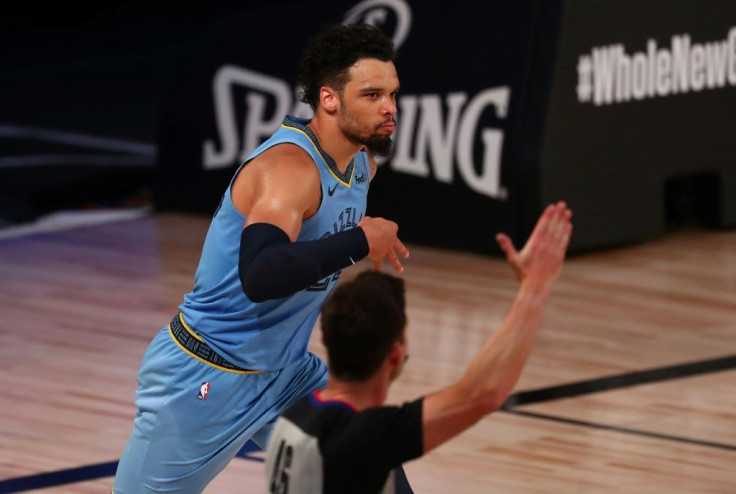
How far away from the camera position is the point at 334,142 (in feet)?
14.9

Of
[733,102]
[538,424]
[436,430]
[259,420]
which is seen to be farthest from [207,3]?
[436,430]

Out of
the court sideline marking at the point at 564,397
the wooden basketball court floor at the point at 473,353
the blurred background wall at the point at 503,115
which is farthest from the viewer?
the blurred background wall at the point at 503,115

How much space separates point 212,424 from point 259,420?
17 cm

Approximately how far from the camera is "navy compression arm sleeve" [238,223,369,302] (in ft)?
12.7

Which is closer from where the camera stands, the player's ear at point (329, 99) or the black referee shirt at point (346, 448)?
the black referee shirt at point (346, 448)

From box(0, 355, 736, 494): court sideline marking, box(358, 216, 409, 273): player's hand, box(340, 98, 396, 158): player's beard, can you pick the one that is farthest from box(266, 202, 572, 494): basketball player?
box(0, 355, 736, 494): court sideline marking

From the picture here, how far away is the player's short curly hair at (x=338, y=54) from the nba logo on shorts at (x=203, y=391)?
91cm

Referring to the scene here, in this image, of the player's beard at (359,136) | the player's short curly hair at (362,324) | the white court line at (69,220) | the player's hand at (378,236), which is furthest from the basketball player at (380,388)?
the white court line at (69,220)

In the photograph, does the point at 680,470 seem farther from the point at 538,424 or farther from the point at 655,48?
the point at 655,48

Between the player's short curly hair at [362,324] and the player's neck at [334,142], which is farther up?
the player's neck at [334,142]

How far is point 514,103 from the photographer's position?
10.0 m

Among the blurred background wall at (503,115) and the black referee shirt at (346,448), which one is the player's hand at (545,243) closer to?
the black referee shirt at (346,448)

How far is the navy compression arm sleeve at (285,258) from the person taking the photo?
3.88 meters

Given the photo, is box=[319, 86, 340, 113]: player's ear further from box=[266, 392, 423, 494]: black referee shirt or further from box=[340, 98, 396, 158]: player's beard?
box=[266, 392, 423, 494]: black referee shirt
